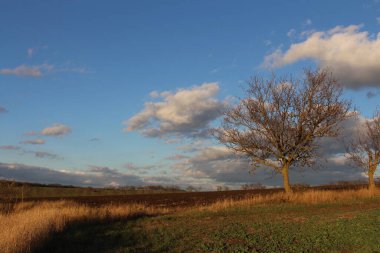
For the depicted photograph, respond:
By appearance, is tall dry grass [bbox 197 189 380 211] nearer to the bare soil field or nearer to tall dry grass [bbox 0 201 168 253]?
the bare soil field

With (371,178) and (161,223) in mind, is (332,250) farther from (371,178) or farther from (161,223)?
(371,178)

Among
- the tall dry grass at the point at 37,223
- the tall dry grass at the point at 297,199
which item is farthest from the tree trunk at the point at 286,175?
the tall dry grass at the point at 37,223

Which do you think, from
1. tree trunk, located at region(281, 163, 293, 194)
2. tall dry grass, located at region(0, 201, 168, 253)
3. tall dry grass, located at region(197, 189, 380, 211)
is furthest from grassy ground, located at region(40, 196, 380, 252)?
tree trunk, located at region(281, 163, 293, 194)

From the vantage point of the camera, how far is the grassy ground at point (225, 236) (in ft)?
38.7

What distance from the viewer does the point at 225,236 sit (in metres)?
13.4

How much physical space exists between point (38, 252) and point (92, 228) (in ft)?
13.9

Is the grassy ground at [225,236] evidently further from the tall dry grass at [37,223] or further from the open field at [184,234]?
the tall dry grass at [37,223]

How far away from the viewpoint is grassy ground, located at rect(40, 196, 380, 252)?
38.7 feet

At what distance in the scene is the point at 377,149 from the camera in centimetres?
3791

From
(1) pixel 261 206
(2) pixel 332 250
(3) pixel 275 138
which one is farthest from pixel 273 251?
(3) pixel 275 138

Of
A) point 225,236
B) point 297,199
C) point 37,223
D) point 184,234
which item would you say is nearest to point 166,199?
point 297,199

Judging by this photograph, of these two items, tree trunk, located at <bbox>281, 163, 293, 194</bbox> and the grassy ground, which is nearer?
the grassy ground

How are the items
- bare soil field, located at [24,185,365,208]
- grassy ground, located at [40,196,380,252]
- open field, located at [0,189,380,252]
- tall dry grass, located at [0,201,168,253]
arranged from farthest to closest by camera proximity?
bare soil field, located at [24,185,365,208]
tall dry grass, located at [0,201,168,253]
open field, located at [0,189,380,252]
grassy ground, located at [40,196,380,252]

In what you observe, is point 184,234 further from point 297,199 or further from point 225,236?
point 297,199
